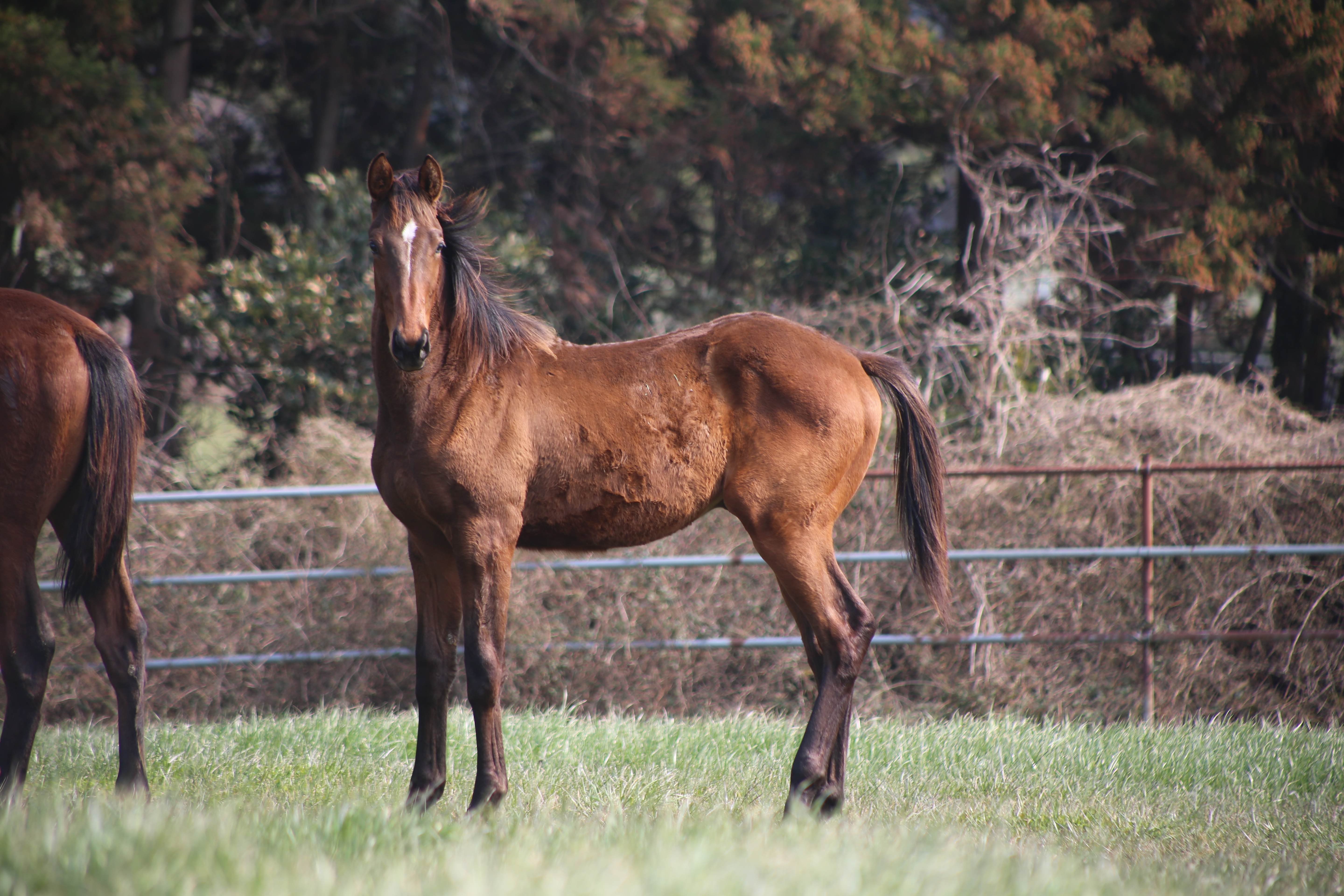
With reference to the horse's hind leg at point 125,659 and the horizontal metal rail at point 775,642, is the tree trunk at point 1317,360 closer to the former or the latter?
the horizontal metal rail at point 775,642

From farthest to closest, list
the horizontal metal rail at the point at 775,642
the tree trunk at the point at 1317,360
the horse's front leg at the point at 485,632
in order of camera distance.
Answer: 1. the tree trunk at the point at 1317,360
2. the horizontal metal rail at the point at 775,642
3. the horse's front leg at the point at 485,632

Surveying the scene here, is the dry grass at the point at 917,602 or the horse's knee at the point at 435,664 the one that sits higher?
the horse's knee at the point at 435,664

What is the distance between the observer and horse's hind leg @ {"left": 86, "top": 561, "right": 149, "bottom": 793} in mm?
3732

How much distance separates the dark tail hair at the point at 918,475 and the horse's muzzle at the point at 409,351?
183 centimetres

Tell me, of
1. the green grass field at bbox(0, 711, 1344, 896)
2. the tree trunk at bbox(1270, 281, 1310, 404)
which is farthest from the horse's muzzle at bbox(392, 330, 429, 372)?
the tree trunk at bbox(1270, 281, 1310, 404)

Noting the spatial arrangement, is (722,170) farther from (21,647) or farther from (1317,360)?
(21,647)

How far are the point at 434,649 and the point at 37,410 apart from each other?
5.71ft

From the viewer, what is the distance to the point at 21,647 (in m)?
3.60

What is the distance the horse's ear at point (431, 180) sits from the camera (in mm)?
3387

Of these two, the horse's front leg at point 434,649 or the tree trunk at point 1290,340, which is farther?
the tree trunk at point 1290,340

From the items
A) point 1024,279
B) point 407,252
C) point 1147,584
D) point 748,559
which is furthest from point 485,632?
point 1024,279

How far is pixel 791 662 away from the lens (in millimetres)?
6602

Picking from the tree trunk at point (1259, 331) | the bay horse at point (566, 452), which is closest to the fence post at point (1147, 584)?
the bay horse at point (566, 452)

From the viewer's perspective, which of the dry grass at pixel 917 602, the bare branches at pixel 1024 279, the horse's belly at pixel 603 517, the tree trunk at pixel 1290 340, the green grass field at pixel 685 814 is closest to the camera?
the green grass field at pixel 685 814
